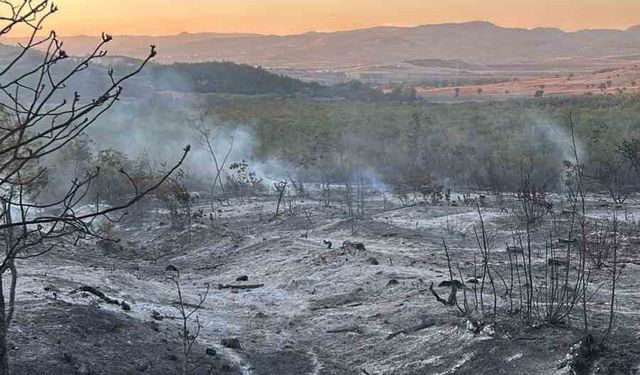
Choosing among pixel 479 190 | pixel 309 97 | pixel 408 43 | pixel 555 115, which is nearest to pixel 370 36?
pixel 408 43

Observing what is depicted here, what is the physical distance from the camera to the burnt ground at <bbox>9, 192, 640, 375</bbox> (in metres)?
5.52

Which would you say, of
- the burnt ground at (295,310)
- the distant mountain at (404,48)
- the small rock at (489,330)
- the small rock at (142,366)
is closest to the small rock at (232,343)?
the burnt ground at (295,310)

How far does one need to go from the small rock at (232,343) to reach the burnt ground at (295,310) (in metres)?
0.03

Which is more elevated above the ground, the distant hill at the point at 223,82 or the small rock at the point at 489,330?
the distant hill at the point at 223,82

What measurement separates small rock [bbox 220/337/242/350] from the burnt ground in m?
0.03

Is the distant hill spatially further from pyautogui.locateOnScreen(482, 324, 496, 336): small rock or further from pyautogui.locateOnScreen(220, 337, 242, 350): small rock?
pyautogui.locateOnScreen(482, 324, 496, 336): small rock

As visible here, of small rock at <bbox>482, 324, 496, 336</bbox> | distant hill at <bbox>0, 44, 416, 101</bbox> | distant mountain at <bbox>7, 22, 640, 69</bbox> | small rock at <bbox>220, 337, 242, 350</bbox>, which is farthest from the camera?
distant mountain at <bbox>7, 22, 640, 69</bbox>

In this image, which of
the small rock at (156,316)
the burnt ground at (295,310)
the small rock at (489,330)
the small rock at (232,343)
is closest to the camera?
the burnt ground at (295,310)

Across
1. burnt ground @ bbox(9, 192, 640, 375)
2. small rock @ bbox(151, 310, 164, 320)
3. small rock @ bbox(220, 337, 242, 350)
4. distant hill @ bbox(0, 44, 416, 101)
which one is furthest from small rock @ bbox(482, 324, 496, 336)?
distant hill @ bbox(0, 44, 416, 101)

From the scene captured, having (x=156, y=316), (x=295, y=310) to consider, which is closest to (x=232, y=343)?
(x=156, y=316)

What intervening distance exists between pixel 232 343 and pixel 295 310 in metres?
1.51

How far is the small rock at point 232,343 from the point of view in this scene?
6589 millimetres

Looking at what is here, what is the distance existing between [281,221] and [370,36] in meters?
188

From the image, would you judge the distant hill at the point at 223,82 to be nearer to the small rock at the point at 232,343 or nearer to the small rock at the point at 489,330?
the small rock at the point at 232,343
